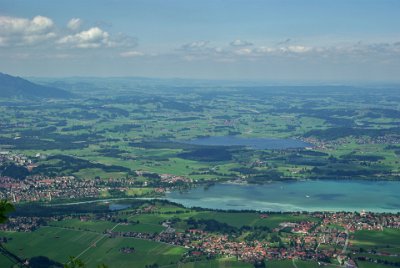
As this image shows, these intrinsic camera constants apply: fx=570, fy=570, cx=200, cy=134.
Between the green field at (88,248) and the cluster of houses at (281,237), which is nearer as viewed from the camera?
the green field at (88,248)

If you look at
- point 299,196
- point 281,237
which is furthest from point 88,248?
point 299,196

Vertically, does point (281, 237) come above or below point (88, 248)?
above

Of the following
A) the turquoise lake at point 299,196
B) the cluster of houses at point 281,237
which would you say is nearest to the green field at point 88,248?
the cluster of houses at point 281,237

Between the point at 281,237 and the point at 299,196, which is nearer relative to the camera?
the point at 281,237

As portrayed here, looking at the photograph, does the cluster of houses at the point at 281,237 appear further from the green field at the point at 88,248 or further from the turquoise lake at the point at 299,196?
the turquoise lake at the point at 299,196

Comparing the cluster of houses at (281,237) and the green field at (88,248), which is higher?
the cluster of houses at (281,237)

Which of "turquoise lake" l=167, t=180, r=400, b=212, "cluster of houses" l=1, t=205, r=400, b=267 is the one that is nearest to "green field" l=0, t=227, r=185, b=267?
"cluster of houses" l=1, t=205, r=400, b=267

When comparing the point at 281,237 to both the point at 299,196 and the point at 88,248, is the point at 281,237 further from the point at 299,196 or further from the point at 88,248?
the point at 299,196

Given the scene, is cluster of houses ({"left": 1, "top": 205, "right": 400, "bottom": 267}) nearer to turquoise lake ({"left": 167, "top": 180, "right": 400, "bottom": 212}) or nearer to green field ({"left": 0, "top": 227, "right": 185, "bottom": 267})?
green field ({"left": 0, "top": 227, "right": 185, "bottom": 267})

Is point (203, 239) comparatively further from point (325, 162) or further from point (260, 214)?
point (325, 162)
